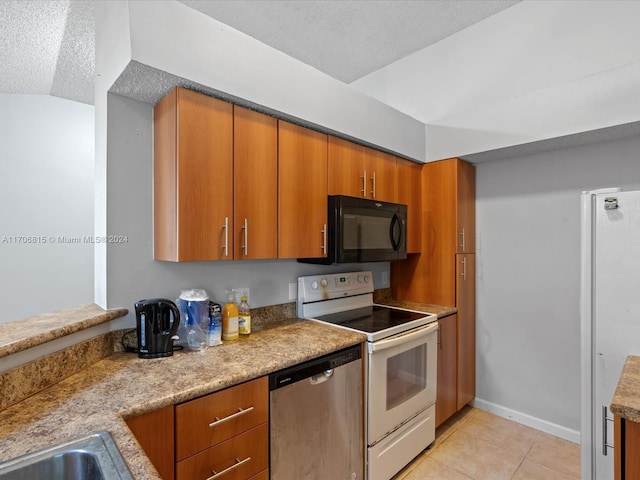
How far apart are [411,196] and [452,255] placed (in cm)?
54

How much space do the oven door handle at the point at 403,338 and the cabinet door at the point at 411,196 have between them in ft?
2.25

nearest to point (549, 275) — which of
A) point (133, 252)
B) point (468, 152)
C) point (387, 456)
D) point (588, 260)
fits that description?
point (588, 260)

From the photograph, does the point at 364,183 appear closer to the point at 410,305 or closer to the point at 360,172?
the point at 360,172

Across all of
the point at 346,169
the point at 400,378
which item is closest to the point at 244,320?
the point at 400,378

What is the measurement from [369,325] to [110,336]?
132cm

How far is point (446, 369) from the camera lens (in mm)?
2369

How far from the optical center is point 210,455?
1.19 metres

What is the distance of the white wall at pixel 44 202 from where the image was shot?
9.30 ft

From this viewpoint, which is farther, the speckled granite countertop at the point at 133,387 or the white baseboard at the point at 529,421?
the white baseboard at the point at 529,421

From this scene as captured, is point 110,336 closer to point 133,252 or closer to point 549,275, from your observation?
point 133,252

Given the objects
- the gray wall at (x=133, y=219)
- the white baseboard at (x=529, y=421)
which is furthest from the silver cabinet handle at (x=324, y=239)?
the white baseboard at (x=529, y=421)

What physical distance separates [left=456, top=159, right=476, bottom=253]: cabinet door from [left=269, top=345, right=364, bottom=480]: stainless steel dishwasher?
136 cm

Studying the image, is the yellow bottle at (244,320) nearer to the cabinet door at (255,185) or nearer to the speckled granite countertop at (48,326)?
the cabinet door at (255,185)

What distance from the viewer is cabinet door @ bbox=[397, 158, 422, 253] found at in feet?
8.26
